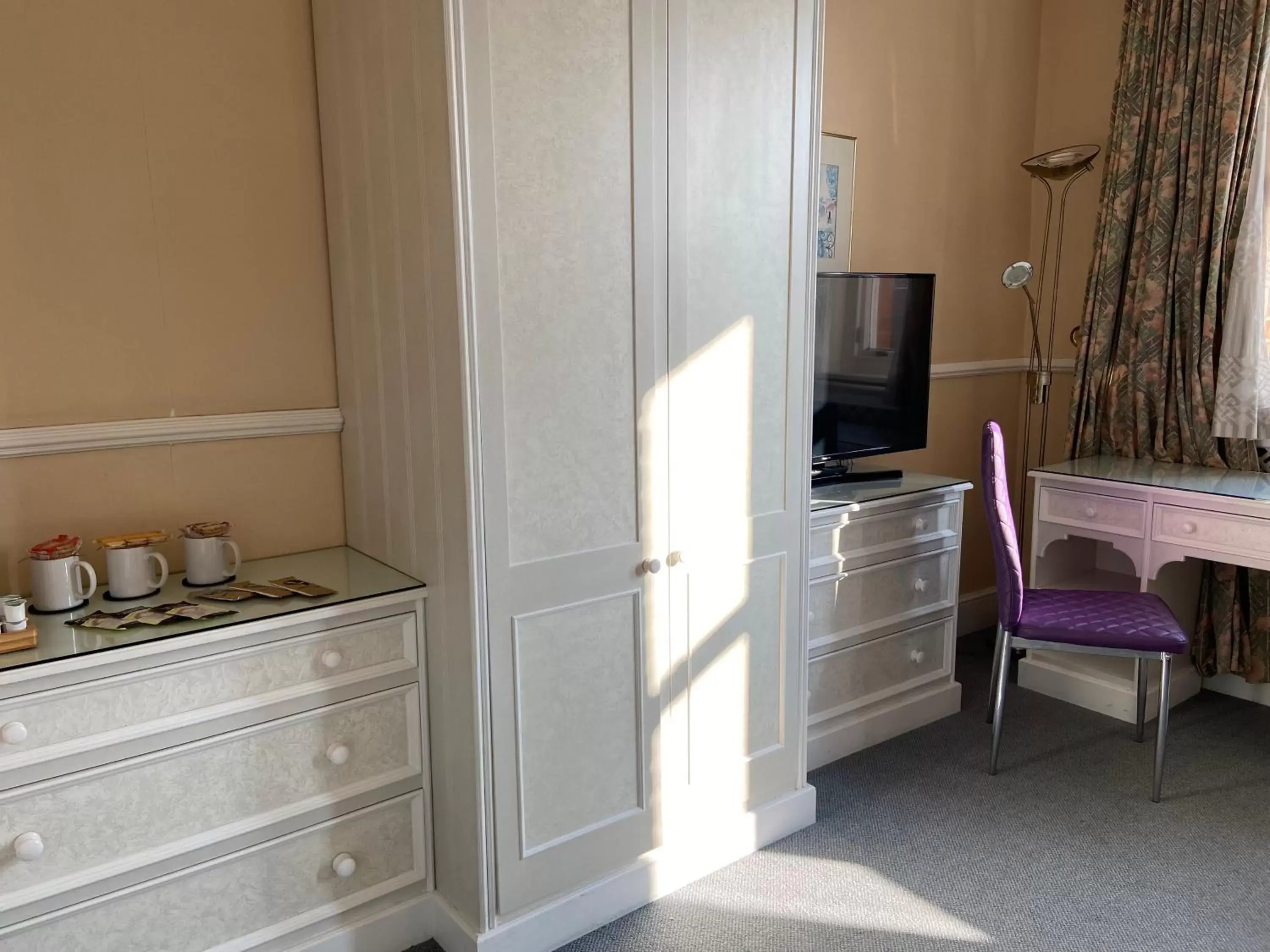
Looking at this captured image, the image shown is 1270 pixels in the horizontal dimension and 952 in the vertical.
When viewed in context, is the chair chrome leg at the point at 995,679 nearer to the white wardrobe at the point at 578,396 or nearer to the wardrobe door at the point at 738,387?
the wardrobe door at the point at 738,387

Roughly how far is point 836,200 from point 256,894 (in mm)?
2669

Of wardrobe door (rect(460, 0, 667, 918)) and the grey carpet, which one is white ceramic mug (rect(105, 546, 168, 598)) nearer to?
wardrobe door (rect(460, 0, 667, 918))

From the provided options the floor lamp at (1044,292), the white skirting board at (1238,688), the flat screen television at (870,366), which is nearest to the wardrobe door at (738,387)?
the flat screen television at (870,366)

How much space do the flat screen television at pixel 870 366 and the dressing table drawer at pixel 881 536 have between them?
0.21 metres

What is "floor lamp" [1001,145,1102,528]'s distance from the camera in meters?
3.63

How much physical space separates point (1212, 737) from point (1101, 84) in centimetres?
244

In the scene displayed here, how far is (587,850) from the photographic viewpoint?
2.17 metres

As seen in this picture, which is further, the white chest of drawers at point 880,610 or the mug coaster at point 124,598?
the white chest of drawers at point 880,610

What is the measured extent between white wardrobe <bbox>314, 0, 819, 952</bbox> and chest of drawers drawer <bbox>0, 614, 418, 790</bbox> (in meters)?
0.14

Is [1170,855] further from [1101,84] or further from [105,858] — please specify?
[1101,84]

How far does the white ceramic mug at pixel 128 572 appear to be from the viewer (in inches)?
78.3

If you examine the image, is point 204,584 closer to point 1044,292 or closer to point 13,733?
point 13,733

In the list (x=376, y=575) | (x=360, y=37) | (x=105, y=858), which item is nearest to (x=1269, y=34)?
(x=360, y=37)

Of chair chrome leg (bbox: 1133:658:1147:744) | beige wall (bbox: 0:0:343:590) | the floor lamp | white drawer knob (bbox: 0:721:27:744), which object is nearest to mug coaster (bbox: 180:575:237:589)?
beige wall (bbox: 0:0:343:590)
